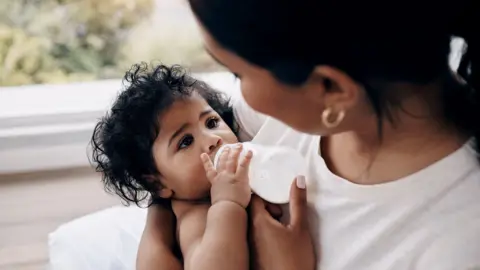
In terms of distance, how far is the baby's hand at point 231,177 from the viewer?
2.88ft

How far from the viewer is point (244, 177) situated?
35.1 inches

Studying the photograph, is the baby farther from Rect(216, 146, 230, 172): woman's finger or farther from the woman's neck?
the woman's neck

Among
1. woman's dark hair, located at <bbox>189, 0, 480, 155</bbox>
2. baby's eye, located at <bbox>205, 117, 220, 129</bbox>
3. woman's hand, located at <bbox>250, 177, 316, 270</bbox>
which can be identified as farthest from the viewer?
baby's eye, located at <bbox>205, 117, 220, 129</bbox>

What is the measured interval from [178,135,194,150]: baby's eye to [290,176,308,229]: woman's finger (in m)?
0.22

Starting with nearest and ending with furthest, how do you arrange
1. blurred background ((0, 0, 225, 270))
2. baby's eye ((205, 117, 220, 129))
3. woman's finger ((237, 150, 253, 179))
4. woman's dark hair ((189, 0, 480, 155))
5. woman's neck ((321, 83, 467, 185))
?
woman's dark hair ((189, 0, 480, 155)) < woman's neck ((321, 83, 467, 185)) < woman's finger ((237, 150, 253, 179)) < baby's eye ((205, 117, 220, 129)) < blurred background ((0, 0, 225, 270))

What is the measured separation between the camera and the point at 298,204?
2.61ft

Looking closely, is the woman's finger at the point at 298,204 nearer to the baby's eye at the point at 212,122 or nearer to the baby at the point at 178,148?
the baby at the point at 178,148

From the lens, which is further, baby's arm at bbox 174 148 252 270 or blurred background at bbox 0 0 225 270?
blurred background at bbox 0 0 225 270

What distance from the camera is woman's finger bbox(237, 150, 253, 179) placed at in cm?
89

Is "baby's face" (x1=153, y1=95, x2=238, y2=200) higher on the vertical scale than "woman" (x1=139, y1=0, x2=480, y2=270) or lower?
lower

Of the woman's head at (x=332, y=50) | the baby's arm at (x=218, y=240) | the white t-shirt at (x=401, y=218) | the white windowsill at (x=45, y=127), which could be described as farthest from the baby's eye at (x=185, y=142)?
the white windowsill at (x=45, y=127)

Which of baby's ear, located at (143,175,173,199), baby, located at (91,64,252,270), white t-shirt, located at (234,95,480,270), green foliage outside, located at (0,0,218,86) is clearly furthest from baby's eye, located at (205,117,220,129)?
green foliage outside, located at (0,0,218,86)

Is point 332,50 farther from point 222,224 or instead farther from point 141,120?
point 141,120

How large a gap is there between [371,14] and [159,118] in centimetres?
48
